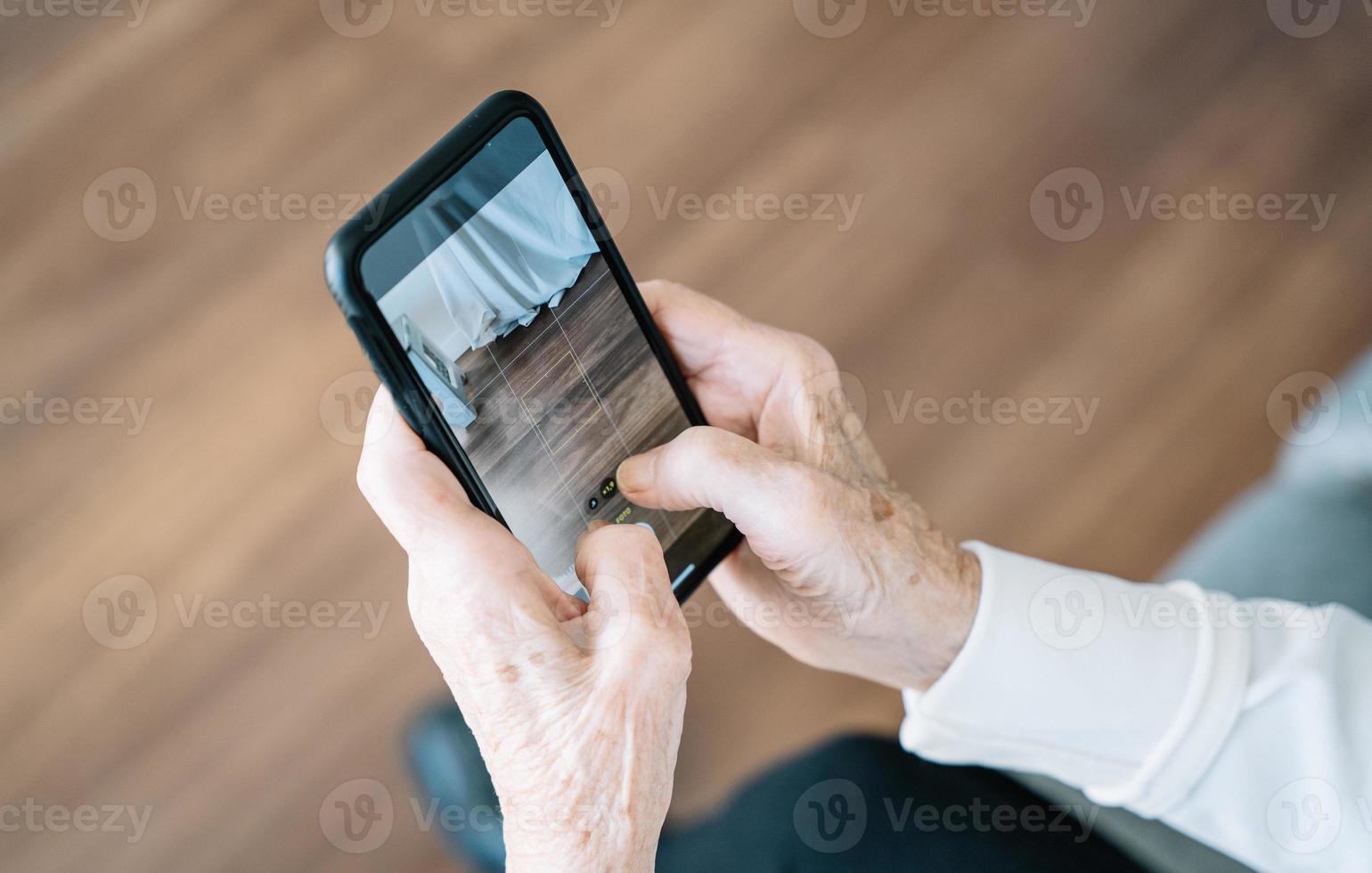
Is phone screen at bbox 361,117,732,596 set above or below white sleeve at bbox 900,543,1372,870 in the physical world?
above

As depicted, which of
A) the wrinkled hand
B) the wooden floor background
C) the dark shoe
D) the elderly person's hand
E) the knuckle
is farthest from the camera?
the wooden floor background

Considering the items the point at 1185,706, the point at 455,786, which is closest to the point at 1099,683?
the point at 1185,706

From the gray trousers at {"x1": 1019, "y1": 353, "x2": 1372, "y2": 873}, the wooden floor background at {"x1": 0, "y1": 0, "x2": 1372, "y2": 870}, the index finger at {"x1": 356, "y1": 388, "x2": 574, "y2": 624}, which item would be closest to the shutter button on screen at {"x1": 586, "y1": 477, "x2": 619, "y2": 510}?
the index finger at {"x1": 356, "y1": 388, "x2": 574, "y2": 624}

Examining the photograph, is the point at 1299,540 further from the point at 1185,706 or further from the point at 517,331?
the point at 517,331

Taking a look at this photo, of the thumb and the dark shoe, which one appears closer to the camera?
the thumb

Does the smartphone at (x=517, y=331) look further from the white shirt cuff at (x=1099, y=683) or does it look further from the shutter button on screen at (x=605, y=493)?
the white shirt cuff at (x=1099, y=683)

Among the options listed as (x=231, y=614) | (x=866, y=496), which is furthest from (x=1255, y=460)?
(x=231, y=614)

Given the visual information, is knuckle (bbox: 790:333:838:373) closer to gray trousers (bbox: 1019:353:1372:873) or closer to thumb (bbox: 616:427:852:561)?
thumb (bbox: 616:427:852:561)

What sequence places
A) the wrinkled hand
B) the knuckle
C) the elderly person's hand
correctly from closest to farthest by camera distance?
the elderly person's hand < the wrinkled hand < the knuckle

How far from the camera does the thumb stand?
0.68 meters

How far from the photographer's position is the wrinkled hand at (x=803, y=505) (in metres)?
0.69

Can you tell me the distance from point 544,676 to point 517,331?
21 cm

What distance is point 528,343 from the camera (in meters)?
0.67

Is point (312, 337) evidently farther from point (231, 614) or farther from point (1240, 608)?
point (1240, 608)
